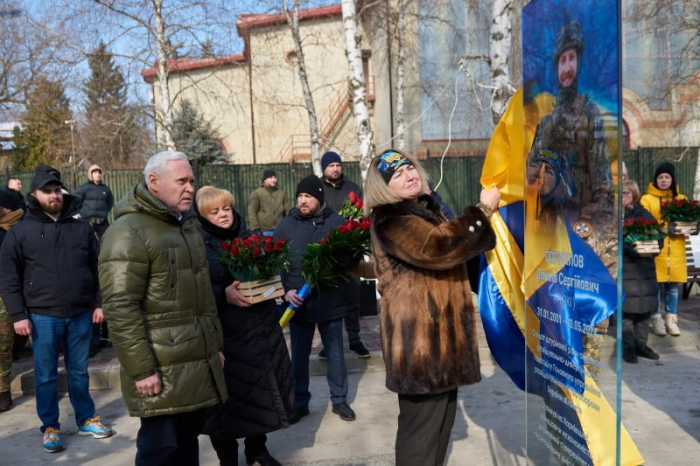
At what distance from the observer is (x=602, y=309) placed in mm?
2393

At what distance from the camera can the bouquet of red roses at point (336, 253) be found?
13.8 ft

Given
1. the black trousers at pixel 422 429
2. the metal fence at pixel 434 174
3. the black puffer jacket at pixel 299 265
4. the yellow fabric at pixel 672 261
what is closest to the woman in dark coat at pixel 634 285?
the yellow fabric at pixel 672 261

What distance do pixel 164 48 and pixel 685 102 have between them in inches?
649

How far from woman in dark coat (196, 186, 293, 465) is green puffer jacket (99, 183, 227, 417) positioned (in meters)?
0.78

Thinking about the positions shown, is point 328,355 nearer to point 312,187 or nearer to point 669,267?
point 312,187

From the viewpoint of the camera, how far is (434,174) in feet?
64.7

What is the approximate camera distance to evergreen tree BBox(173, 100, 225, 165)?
72.0 ft

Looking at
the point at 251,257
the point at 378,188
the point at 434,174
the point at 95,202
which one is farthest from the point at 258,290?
the point at 434,174

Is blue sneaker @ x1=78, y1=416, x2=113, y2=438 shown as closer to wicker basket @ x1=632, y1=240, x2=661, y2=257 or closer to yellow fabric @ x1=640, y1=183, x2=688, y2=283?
wicker basket @ x1=632, y1=240, x2=661, y2=257

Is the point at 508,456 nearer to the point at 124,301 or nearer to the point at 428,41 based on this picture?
the point at 124,301

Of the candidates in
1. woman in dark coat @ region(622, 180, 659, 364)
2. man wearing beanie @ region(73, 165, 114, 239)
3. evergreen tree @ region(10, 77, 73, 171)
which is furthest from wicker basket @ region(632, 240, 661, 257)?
evergreen tree @ region(10, 77, 73, 171)

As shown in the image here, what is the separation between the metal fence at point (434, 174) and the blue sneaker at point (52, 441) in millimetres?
13263

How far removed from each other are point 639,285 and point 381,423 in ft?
10.8

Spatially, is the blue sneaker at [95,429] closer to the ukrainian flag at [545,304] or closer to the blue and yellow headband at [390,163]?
the ukrainian flag at [545,304]
